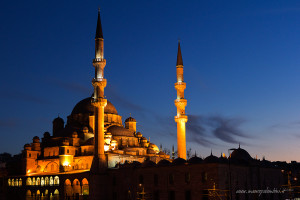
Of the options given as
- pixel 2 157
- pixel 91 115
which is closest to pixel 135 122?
pixel 91 115

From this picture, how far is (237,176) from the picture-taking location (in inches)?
1539

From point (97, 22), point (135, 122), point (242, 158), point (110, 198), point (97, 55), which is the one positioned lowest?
point (110, 198)

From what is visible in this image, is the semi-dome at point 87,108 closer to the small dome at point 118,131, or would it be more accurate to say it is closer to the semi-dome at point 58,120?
the semi-dome at point 58,120

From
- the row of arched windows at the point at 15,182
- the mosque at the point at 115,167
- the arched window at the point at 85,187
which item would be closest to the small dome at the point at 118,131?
the mosque at the point at 115,167

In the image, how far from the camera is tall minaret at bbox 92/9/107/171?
44500mm

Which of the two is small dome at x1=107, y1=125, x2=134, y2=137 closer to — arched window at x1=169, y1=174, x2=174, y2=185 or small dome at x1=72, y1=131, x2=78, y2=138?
small dome at x1=72, y1=131, x2=78, y2=138

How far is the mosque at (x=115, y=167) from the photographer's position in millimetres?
38297

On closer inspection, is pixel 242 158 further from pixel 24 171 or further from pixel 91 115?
pixel 24 171

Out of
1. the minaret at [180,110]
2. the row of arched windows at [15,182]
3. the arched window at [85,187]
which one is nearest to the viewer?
the arched window at [85,187]

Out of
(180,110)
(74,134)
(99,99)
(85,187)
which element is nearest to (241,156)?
(180,110)

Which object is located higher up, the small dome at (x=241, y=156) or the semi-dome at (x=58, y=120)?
the semi-dome at (x=58, y=120)

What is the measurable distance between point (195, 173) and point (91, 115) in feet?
74.9

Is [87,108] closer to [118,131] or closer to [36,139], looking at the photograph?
[118,131]

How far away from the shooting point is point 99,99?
149ft
